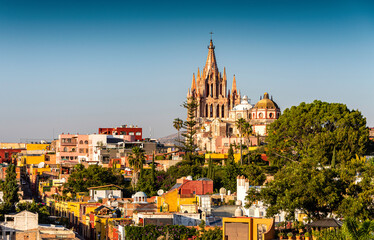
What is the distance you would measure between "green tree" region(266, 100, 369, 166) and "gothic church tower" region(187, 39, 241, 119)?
75.4 m

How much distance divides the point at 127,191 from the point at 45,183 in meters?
12.3

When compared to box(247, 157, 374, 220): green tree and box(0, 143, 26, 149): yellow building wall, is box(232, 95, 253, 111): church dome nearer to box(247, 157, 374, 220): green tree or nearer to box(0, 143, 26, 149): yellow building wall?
box(0, 143, 26, 149): yellow building wall

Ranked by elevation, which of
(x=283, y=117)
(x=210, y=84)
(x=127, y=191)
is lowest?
(x=127, y=191)

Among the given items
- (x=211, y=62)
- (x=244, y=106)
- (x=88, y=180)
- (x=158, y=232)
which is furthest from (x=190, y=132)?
(x=211, y=62)

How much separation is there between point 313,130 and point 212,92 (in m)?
82.4

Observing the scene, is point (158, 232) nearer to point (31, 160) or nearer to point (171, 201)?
point (171, 201)

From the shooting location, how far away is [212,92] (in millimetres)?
139750

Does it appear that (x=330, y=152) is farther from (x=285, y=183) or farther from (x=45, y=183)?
(x=45, y=183)

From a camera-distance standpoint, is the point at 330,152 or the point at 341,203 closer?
the point at 341,203

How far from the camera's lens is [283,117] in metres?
61.2

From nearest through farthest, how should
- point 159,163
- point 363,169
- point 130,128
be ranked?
1. point 363,169
2. point 159,163
3. point 130,128

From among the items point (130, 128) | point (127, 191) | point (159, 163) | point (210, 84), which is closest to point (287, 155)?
point (127, 191)

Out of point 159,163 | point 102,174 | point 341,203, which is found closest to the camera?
point 341,203

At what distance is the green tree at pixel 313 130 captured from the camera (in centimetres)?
5331
